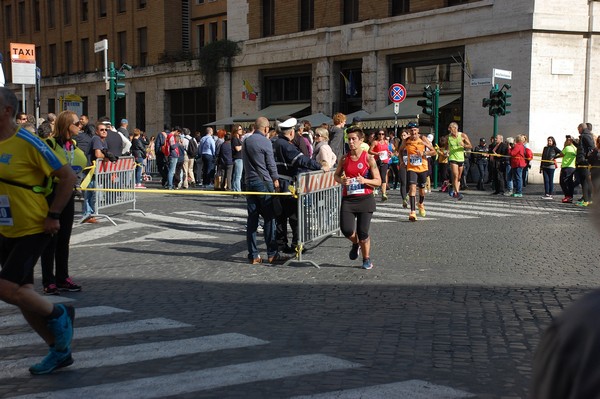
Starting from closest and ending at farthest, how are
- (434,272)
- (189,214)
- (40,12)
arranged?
1. (434,272)
2. (189,214)
3. (40,12)

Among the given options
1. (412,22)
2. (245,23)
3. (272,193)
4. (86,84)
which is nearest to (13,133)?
(272,193)

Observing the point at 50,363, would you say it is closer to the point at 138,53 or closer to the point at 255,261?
the point at 255,261

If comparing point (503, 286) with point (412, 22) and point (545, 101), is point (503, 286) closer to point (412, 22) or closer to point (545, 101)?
point (545, 101)

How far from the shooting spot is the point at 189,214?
16.7m

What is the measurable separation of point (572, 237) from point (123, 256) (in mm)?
7217

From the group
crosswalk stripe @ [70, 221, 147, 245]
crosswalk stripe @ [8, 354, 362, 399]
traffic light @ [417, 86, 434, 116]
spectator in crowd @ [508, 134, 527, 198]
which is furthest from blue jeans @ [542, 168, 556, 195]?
crosswalk stripe @ [8, 354, 362, 399]

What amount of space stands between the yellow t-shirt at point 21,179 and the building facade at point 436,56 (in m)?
22.4

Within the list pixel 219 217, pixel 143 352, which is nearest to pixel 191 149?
pixel 219 217

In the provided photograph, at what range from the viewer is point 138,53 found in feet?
150

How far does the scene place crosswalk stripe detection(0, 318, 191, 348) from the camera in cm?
627

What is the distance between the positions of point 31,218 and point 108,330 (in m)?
1.60

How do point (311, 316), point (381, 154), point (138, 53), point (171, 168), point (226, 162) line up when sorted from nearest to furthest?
1. point (311, 316)
2. point (381, 154)
3. point (226, 162)
4. point (171, 168)
5. point (138, 53)

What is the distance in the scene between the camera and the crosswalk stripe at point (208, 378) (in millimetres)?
4816

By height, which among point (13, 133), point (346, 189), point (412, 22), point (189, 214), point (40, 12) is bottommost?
point (189, 214)
